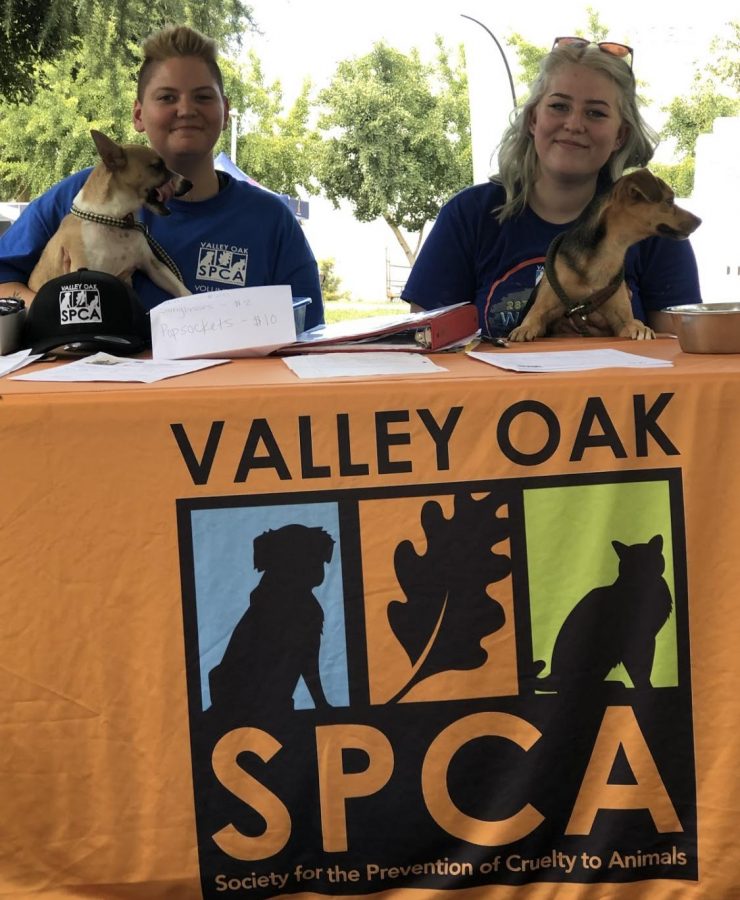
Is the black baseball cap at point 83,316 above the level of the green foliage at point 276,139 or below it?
below

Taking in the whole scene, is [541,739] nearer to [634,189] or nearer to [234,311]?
[234,311]

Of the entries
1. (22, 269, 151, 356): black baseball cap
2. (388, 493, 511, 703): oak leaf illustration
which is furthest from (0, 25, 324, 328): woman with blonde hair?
→ (388, 493, 511, 703): oak leaf illustration

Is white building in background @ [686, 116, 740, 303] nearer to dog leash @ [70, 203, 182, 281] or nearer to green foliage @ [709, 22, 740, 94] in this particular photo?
dog leash @ [70, 203, 182, 281]

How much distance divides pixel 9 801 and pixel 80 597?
0.30m

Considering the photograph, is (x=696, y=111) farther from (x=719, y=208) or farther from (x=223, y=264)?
(x=223, y=264)

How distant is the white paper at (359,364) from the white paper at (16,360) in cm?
43

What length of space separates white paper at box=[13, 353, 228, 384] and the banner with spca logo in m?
0.26

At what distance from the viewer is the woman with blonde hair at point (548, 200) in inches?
89.0

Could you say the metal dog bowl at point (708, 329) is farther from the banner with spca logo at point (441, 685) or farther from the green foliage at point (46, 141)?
the green foliage at point (46, 141)

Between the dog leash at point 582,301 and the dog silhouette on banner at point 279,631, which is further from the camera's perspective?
the dog leash at point 582,301

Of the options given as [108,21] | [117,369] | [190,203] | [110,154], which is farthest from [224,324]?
[108,21]

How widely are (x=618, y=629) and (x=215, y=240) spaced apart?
5.12 feet

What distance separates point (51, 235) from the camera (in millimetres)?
2383

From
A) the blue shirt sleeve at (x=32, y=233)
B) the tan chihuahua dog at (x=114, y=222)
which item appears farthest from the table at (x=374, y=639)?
the blue shirt sleeve at (x=32, y=233)
